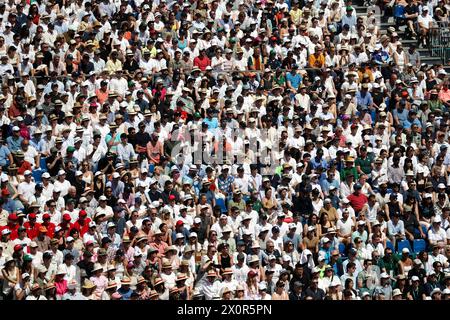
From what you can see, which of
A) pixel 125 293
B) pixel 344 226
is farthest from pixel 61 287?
pixel 344 226

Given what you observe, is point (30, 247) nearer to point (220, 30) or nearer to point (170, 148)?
point (170, 148)

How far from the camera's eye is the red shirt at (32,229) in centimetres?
2997

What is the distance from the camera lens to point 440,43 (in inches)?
1523

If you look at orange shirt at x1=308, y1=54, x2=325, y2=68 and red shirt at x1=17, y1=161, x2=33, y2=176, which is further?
orange shirt at x1=308, y1=54, x2=325, y2=68

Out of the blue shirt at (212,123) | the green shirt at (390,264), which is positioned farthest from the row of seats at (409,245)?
the blue shirt at (212,123)

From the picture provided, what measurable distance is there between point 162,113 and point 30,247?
637 cm

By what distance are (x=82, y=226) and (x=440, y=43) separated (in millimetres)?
12932

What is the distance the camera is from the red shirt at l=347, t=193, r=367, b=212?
32.2 m

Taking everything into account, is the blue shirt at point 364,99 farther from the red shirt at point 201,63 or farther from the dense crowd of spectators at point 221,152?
the red shirt at point 201,63

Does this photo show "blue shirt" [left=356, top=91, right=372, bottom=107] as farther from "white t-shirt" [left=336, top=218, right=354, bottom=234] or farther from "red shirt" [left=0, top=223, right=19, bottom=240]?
"red shirt" [left=0, top=223, right=19, bottom=240]

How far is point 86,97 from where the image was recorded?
3441cm

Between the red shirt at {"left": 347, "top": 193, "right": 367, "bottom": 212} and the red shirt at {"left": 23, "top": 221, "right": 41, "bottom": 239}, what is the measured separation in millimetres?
7089

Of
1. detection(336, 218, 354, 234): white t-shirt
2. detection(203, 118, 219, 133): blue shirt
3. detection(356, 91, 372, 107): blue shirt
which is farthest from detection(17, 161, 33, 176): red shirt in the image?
detection(356, 91, 372, 107): blue shirt

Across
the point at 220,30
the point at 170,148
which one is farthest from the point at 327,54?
the point at 170,148
